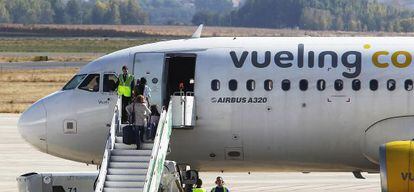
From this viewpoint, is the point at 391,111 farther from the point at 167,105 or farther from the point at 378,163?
the point at 167,105

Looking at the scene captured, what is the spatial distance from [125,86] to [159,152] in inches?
108

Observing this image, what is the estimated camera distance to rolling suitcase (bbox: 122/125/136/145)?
109 ft

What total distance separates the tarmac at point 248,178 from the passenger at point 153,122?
8904 mm

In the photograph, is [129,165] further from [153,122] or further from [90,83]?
[90,83]

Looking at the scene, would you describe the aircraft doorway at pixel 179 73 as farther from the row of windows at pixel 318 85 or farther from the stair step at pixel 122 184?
the stair step at pixel 122 184

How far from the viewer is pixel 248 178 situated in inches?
1855

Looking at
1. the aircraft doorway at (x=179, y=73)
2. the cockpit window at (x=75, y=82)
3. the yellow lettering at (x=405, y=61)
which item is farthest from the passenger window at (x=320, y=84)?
the cockpit window at (x=75, y=82)

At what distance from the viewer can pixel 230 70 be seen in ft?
115

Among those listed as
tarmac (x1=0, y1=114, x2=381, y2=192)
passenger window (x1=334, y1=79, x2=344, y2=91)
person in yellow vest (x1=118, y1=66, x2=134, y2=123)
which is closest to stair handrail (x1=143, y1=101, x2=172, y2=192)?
person in yellow vest (x1=118, y1=66, x2=134, y2=123)

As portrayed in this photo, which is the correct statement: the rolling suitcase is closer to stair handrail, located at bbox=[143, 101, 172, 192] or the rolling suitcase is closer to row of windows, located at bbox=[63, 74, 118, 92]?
stair handrail, located at bbox=[143, 101, 172, 192]

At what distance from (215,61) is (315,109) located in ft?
10.4

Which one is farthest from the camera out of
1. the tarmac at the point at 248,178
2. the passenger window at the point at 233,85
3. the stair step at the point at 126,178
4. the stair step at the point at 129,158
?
the tarmac at the point at 248,178

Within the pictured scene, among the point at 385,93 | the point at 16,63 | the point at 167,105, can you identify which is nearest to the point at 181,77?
the point at 167,105

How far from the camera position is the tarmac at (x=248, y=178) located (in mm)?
43750
